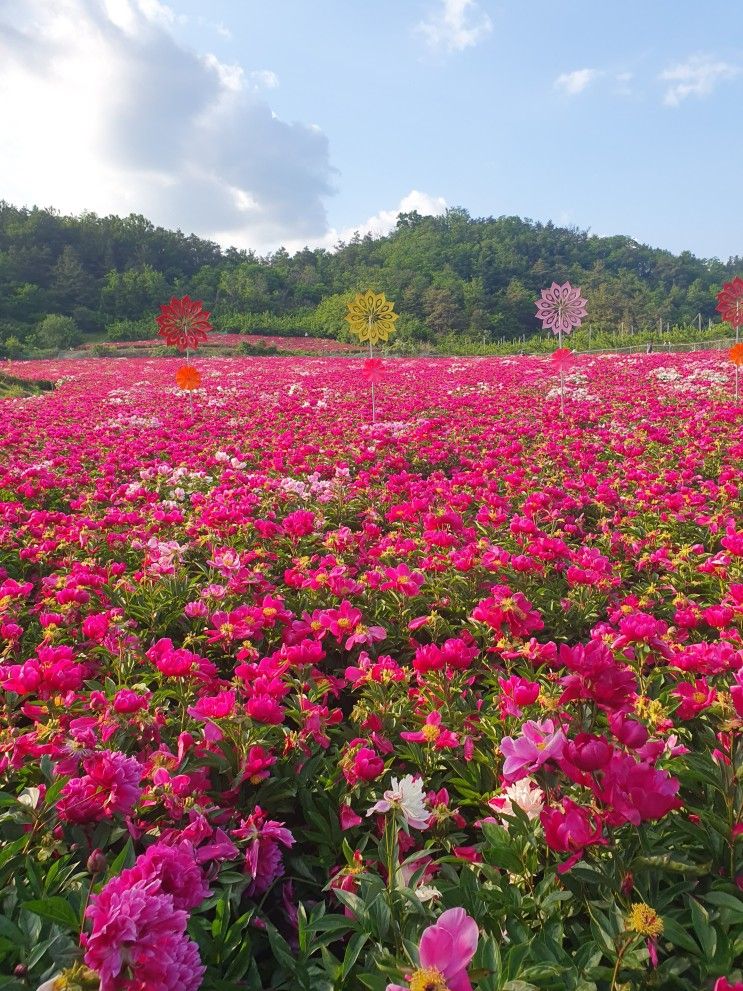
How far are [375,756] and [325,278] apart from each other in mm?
68397

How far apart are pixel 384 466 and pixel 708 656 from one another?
3.80 metres

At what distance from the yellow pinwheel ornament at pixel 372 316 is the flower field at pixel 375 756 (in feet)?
16.5

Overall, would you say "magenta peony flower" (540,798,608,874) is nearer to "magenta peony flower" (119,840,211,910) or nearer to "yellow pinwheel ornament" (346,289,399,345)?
"magenta peony flower" (119,840,211,910)

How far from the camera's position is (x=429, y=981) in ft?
2.77

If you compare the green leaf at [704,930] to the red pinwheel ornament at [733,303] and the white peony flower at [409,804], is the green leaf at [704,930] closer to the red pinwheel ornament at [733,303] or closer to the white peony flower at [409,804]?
the white peony flower at [409,804]

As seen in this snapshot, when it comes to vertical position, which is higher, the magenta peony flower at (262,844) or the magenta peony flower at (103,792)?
the magenta peony flower at (103,792)

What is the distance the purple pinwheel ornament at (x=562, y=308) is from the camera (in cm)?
954

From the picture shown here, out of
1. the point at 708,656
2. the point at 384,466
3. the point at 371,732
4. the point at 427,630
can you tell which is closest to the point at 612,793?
the point at 371,732

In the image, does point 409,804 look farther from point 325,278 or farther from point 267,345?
point 325,278

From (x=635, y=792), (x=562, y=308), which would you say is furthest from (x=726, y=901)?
(x=562, y=308)

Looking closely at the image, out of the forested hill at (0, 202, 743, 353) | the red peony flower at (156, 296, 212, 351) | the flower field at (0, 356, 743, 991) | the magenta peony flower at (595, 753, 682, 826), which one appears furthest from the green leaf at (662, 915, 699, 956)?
the forested hill at (0, 202, 743, 353)

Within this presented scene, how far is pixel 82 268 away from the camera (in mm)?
52719

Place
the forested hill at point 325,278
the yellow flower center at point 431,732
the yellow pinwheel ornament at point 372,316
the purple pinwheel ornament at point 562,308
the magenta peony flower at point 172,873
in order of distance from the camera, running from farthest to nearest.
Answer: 1. the forested hill at point 325,278
2. the purple pinwheel ornament at point 562,308
3. the yellow pinwheel ornament at point 372,316
4. the yellow flower center at point 431,732
5. the magenta peony flower at point 172,873

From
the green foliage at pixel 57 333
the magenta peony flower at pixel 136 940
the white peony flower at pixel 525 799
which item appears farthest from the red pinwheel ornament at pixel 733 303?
the green foliage at pixel 57 333
